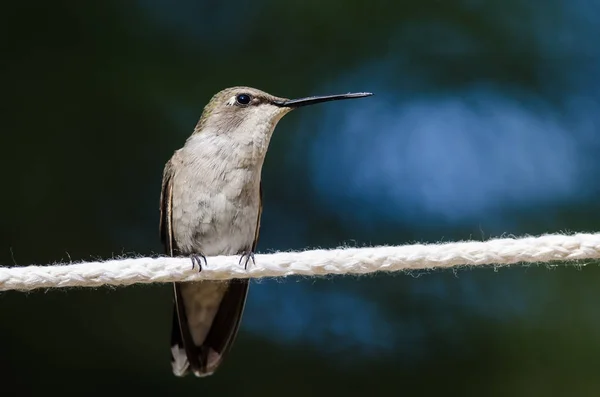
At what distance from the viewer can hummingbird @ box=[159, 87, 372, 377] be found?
62.8 inches

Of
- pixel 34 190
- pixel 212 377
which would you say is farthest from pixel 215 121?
pixel 212 377

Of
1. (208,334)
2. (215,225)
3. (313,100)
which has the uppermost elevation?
(313,100)

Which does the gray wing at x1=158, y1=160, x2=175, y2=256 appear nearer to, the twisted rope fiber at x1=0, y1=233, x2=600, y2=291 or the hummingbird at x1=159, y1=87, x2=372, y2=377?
the hummingbird at x1=159, y1=87, x2=372, y2=377

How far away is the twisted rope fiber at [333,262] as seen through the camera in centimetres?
95

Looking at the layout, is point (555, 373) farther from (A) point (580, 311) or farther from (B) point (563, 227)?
(B) point (563, 227)

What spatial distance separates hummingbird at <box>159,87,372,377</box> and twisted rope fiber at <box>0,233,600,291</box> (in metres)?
0.43

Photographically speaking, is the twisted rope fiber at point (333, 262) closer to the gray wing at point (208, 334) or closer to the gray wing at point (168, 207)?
the gray wing at point (168, 207)

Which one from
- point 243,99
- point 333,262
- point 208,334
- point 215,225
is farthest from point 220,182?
point 333,262

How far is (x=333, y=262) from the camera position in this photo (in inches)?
40.1

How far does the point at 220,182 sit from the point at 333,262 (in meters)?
0.62

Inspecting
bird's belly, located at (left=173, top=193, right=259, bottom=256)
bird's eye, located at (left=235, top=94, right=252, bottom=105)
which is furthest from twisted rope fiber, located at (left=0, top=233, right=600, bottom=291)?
bird's eye, located at (left=235, top=94, right=252, bottom=105)

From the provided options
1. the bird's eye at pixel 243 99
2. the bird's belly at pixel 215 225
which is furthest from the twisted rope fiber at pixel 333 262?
the bird's eye at pixel 243 99

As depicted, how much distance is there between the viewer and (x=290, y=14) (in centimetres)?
234

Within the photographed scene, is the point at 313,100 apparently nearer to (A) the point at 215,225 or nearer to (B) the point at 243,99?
(B) the point at 243,99
